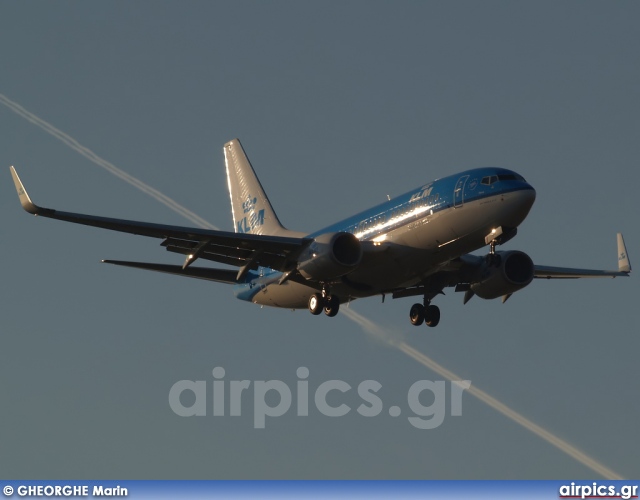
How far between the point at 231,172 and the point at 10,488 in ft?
104

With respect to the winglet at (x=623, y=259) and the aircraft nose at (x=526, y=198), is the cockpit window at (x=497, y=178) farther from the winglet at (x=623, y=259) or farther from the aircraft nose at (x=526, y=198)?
the winglet at (x=623, y=259)

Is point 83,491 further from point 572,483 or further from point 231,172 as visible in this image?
point 231,172

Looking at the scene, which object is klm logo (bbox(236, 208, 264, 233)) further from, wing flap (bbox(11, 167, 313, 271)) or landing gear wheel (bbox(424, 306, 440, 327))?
landing gear wheel (bbox(424, 306, 440, 327))

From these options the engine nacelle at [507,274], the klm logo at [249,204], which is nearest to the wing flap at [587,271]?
the engine nacelle at [507,274]

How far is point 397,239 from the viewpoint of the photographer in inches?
2339

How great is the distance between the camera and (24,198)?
185 ft

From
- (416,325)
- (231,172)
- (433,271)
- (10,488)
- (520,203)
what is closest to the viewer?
(10,488)

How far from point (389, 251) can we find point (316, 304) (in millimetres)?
5118

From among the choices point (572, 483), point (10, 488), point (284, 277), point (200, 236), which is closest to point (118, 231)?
point (200, 236)

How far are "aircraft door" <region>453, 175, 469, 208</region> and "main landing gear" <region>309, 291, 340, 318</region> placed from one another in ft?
25.6

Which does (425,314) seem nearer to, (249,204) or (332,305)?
(332,305)

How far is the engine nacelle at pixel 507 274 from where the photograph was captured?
209 feet

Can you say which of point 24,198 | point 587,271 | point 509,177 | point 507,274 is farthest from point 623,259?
point 24,198

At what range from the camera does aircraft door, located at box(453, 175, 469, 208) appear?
57719 millimetres
